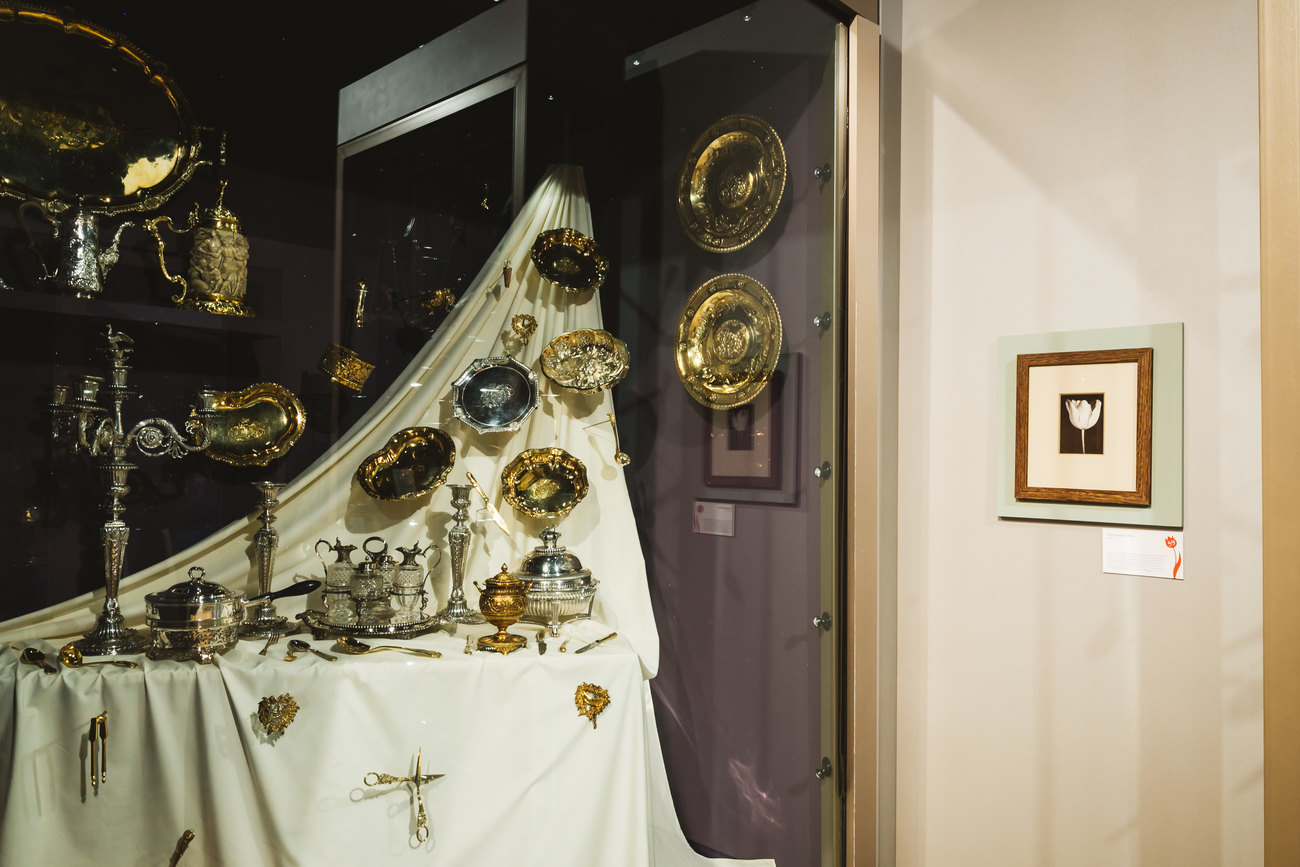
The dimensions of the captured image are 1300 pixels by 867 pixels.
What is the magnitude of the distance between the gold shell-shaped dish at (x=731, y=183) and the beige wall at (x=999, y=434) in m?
0.42

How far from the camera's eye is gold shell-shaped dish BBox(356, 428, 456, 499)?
6.10 ft

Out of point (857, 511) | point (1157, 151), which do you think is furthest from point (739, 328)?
point (1157, 151)

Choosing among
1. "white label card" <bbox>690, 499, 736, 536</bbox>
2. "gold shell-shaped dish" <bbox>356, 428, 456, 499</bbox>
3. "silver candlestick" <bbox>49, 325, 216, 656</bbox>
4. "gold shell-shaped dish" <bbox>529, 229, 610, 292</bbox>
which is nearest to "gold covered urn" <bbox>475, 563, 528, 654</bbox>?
"gold shell-shaped dish" <bbox>356, 428, 456, 499</bbox>

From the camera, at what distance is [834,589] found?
2219mm

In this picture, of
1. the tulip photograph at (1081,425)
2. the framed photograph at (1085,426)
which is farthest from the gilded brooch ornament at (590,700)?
the tulip photograph at (1081,425)

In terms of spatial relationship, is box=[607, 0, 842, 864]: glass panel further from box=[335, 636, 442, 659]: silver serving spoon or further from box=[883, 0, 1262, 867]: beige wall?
box=[335, 636, 442, 659]: silver serving spoon

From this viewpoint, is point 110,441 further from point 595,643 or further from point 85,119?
point 595,643

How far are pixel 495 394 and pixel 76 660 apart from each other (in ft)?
3.25

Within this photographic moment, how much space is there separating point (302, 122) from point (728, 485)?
124cm

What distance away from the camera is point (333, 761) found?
1624mm

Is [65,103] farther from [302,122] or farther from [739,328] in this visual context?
[739,328]

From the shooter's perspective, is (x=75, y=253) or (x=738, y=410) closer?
(x=75, y=253)

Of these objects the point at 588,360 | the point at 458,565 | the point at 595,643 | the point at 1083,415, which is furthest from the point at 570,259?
the point at 1083,415

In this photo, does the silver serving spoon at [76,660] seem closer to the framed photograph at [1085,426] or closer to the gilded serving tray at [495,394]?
the gilded serving tray at [495,394]
